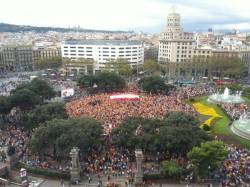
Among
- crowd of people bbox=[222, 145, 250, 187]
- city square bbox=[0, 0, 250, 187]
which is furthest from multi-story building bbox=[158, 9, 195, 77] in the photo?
crowd of people bbox=[222, 145, 250, 187]

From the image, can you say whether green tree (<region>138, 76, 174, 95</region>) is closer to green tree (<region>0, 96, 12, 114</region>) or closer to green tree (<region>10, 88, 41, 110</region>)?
green tree (<region>10, 88, 41, 110</region>)

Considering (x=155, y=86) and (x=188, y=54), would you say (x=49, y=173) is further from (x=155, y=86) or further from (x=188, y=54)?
(x=188, y=54)

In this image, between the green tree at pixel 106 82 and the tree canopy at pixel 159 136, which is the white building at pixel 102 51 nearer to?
the green tree at pixel 106 82

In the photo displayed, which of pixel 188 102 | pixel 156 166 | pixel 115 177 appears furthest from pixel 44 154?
pixel 188 102

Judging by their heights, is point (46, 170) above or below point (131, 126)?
below

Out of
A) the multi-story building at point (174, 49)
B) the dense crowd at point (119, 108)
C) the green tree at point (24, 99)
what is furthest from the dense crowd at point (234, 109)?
the multi-story building at point (174, 49)

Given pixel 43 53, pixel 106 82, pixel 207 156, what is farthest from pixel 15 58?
pixel 207 156

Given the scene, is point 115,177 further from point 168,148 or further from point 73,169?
point 168,148
